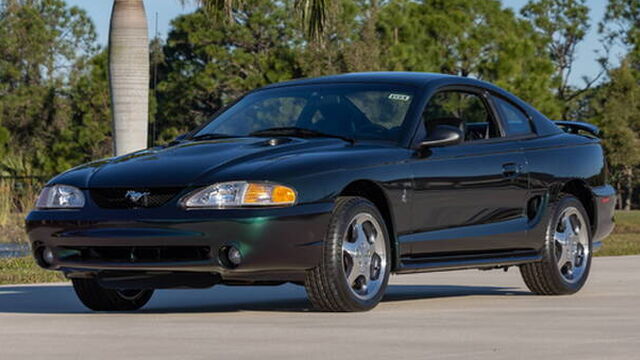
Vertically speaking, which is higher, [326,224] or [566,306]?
[326,224]

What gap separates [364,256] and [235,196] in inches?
38.0

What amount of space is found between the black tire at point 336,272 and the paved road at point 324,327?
0.35 feet

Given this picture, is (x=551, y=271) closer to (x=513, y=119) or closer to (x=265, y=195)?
(x=513, y=119)

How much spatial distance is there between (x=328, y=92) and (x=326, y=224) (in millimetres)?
1560

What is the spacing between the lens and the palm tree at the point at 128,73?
61.4 feet

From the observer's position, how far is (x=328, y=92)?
9.45 metres

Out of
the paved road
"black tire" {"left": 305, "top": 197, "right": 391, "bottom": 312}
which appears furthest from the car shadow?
"black tire" {"left": 305, "top": 197, "right": 391, "bottom": 312}

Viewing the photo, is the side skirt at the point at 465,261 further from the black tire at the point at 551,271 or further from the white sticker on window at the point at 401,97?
the white sticker on window at the point at 401,97

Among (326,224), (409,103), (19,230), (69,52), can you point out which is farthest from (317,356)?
(69,52)

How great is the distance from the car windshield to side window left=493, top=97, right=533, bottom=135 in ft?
3.62

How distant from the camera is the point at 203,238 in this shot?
789 centimetres

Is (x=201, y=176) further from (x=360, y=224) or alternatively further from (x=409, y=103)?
(x=409, y=103)

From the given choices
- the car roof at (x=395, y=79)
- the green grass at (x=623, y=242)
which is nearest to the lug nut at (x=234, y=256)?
the car roof at (x=395, y=79)

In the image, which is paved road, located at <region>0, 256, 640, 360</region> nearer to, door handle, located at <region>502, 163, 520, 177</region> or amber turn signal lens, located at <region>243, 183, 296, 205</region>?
amber turn signal lens, located at <region>243, 183, 296, 205</region>
